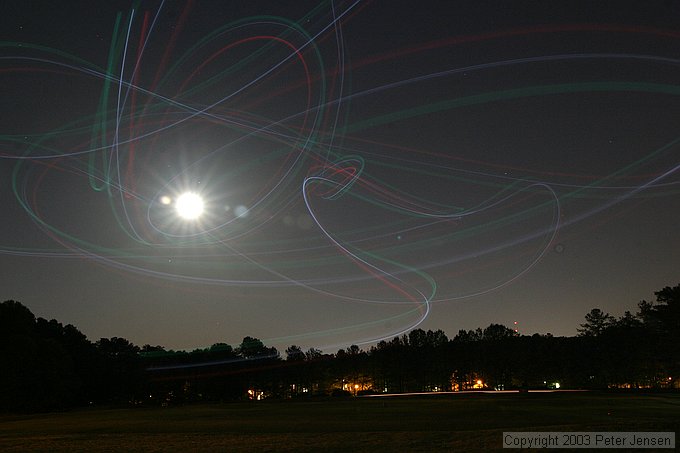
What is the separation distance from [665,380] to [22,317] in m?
98.2

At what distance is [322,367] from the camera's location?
134m

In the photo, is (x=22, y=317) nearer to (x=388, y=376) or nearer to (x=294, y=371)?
(x=294, y=371)

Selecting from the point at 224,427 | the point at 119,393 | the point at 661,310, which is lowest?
the point at 119,393

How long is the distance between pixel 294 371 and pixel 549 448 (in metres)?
110

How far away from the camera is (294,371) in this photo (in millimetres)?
121562

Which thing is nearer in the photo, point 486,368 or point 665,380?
point 665,380

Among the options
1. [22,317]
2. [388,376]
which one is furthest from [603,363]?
[22,317]

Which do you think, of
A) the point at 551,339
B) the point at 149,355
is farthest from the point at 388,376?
the point at 149,355

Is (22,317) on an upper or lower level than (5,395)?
upper

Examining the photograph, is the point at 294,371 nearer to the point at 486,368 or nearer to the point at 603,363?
the point at 486,368

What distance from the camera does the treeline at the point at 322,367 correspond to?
68.1 meters

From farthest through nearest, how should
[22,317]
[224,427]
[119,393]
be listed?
[119,393]
[22,317]
[224,427]

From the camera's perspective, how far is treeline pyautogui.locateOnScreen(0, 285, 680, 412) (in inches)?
2680

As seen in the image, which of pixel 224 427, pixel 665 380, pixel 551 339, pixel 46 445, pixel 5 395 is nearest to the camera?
pixel 46 445
